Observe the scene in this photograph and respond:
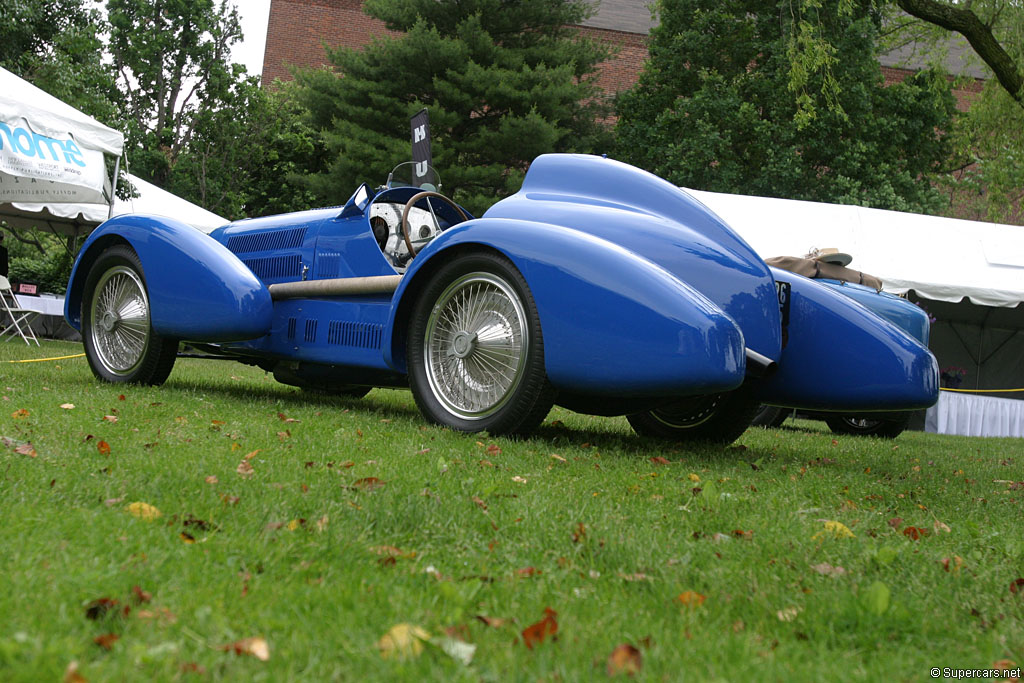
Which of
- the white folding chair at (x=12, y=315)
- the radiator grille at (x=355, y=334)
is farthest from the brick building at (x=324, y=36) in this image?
Result: the radiator grille at (x=355, y=334)

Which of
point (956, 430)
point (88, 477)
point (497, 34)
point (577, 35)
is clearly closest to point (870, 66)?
point (577, 35)

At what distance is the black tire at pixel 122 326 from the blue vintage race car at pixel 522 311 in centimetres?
1

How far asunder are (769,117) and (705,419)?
65.4 ft

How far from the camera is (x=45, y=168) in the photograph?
9.69m

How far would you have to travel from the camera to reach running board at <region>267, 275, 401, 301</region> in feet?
16.3

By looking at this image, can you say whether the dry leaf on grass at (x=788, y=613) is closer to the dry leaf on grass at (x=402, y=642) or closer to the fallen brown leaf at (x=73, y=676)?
the dry leaf on grass at (x=402, y=642)

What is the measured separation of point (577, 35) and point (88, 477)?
72.6 feet

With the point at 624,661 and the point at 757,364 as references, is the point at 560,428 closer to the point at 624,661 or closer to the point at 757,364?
the point at 757,364

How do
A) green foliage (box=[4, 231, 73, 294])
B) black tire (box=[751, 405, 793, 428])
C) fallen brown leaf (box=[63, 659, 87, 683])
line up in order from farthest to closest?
1. green foliage (box=[4, 231, 73, 294])
2. black tire (box=[751, 405, 793, 428])
3. fallen brown leaf (box=[63, 659, 87, 683])

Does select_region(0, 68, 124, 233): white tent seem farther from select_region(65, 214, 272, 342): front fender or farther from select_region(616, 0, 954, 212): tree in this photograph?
select_region(616, 0, 954, 212): tree

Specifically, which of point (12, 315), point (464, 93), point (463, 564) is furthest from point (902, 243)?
point (12, 315)

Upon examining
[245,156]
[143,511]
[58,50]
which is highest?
[58,50]

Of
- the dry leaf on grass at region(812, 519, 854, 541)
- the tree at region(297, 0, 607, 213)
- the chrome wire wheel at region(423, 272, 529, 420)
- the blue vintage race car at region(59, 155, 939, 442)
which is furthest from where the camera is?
the tree at region(297, 0, 607, 213)

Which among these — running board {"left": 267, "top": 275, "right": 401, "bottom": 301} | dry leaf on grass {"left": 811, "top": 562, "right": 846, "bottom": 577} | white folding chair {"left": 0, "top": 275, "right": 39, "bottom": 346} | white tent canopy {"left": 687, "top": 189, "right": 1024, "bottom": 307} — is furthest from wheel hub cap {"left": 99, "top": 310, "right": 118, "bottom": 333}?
white tent canopy {"left": 687, "top": 189, "right": 1024, "bottom": 307}
